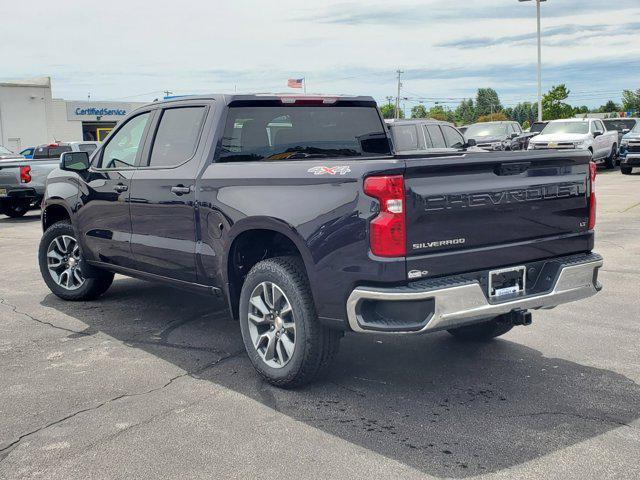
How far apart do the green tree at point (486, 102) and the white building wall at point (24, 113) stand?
129751 millimetres

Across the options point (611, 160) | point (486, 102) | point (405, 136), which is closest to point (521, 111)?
point (486, 102)

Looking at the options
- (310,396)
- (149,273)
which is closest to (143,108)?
(149,273)

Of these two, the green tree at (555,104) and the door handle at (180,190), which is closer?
the door handle at (180,190)

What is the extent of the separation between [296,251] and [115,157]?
253cm

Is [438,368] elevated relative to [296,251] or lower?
lower

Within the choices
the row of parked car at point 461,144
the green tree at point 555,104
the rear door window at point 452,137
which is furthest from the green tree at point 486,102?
the rear door window at point 452,137

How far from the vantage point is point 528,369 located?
509cm

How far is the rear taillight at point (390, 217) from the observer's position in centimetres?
403

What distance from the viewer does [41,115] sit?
6325 centimetres

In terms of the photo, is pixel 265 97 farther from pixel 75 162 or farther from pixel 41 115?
pixel 41 115

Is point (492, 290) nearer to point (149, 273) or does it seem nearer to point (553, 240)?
point (553, 240)

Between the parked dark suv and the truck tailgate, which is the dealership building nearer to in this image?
the parked dark suv

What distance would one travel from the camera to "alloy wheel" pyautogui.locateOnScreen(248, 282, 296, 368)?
15.4ft

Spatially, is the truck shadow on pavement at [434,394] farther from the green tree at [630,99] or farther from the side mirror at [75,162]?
the green tree at [630,99]
